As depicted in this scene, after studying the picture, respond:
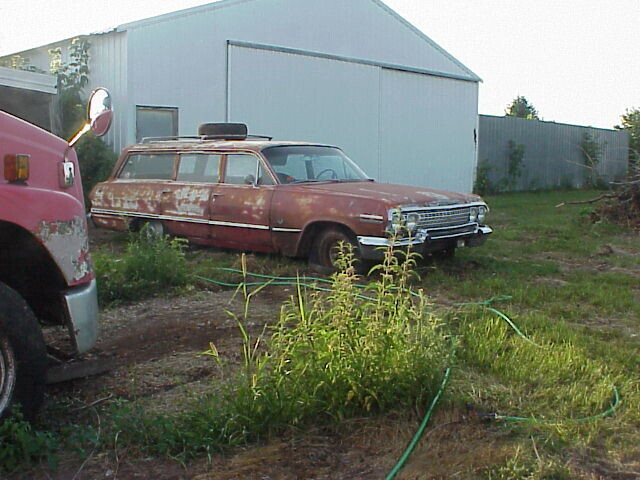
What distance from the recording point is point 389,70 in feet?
62.1

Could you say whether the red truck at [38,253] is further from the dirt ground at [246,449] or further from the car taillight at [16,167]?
the dirt ground at [246,449]

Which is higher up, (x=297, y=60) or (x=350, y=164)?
(x=297, y=60)

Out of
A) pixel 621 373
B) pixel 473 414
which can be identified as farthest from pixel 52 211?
pixel 621 373

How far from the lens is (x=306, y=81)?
1691cm

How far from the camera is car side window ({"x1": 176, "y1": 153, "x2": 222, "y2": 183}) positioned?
975 centimetres

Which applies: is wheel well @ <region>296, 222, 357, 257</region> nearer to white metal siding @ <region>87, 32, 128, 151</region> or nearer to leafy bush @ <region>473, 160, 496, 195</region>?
white metal siding @ <region>87, 32, 128, 151</region>

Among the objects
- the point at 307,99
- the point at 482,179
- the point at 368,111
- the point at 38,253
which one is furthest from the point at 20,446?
the point at 482,179

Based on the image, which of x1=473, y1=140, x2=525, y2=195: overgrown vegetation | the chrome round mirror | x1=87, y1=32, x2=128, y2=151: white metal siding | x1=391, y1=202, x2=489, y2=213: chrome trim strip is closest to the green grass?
the chrome round mirror

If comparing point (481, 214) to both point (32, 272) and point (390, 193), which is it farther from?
point (32, 272)

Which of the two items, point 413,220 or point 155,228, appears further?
point 155,228

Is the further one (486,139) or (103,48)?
(486,139)

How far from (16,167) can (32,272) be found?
2.62 ft

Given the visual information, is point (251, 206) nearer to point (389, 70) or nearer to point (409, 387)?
point (409, 387)

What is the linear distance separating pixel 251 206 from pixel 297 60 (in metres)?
8.50
